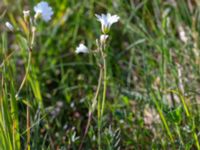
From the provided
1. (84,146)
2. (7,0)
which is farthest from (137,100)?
(7,0)

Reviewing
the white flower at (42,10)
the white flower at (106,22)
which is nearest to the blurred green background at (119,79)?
the white flower at (42,10)

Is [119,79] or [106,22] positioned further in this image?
[119,79]

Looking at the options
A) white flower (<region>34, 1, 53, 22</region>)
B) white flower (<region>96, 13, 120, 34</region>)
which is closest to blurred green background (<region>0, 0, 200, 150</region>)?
white flower (<region>34, 1, 53, 22</region>)

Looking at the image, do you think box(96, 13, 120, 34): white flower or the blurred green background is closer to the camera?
box(96, 13, 120, 34): white flower

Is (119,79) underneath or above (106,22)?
underneath

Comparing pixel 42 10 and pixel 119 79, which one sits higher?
pixel 42 10

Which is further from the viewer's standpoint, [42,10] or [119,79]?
[119,79]

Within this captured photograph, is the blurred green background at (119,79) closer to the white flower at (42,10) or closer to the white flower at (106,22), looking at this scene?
the white flower at (42,10)

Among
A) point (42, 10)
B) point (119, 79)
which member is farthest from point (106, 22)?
point (119, 79)

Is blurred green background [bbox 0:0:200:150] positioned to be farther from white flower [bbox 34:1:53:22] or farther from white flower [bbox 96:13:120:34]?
→ white flower [bbox 96:13:120:34]

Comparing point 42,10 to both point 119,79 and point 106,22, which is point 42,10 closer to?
point 106,22

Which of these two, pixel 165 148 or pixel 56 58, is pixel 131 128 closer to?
pixel 165 148
